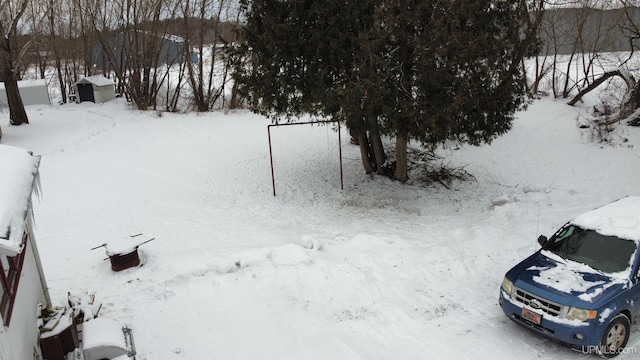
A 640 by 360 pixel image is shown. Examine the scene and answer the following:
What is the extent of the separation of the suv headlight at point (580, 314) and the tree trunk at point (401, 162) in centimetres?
756

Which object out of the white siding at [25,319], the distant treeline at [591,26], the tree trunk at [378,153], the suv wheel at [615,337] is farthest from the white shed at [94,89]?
the suv wheel at [615,337]

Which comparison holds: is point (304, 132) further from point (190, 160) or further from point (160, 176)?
point (160, 176)

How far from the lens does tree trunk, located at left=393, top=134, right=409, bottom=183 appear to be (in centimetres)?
1358

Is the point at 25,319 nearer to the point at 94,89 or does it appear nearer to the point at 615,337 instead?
the point at 615,337

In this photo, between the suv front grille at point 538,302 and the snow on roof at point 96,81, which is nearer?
the suv front grille at point 538,302

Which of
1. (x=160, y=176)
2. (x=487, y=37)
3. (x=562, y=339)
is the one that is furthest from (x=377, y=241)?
(x=160, y=176)

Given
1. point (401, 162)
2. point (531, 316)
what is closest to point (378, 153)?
point (401, 162)

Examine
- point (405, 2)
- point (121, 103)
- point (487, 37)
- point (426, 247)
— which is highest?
point (405, 2)

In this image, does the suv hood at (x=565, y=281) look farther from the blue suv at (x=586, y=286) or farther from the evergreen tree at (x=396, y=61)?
the evergreen tree at (x=396, y=61)

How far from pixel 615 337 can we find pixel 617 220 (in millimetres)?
2012

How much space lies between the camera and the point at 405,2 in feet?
34.2

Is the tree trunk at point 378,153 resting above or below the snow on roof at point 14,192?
below

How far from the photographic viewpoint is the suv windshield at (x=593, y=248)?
7.00 meters

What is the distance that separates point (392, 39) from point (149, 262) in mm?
7159
